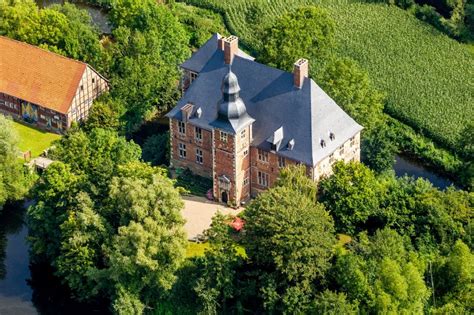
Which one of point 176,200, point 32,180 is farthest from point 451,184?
point 32,180

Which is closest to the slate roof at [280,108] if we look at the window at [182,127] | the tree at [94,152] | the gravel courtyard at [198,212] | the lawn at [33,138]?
the window at [182,127]

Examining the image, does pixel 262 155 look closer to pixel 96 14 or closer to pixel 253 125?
pixel 253 125

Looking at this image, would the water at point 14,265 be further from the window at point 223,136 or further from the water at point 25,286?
the window at point 223,136

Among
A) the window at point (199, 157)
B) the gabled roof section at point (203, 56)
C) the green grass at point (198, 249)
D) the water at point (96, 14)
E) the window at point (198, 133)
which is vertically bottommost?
the green grass at point (198, 249)

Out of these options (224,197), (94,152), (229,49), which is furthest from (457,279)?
(94,152)

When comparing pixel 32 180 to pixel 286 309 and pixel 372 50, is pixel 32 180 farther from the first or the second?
pixel 372 50

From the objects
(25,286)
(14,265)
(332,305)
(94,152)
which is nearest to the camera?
(332,305)
